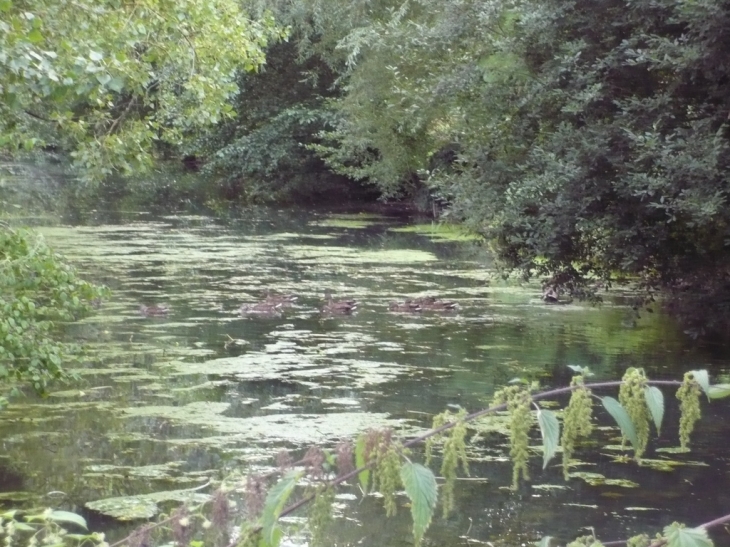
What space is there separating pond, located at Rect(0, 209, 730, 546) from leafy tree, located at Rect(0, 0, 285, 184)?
2.08 meters

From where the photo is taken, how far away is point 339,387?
30.8 feet

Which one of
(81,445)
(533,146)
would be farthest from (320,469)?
(533,146)

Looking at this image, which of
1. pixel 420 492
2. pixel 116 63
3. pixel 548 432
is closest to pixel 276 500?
pixel 420 492

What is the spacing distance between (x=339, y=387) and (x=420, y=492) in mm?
7515

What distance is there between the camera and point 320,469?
79.2 inches

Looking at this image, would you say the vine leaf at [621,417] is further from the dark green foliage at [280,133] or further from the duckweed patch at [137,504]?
the dark green foliage at [280,133]

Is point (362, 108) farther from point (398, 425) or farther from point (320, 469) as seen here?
point (320, 469)

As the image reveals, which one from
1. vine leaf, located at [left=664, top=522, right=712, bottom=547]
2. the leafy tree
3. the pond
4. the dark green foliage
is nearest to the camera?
vine leaf, located at [left=664, top=522, right=712, bottom=547]

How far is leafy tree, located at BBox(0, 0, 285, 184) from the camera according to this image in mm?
5891

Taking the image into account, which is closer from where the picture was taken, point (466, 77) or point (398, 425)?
point (398, 425)

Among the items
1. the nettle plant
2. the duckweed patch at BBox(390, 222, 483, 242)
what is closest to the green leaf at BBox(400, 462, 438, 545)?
the nettle plant

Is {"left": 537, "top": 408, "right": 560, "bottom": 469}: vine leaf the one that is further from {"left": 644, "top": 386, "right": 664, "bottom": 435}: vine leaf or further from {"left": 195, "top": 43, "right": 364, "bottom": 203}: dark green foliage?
{"left": 195, "top": 43, "right": 364, "bottom": 203}: dark green foliage

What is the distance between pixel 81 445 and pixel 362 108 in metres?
15.8

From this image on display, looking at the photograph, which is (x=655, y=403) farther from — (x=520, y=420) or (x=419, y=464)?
(x=419, y=464)
